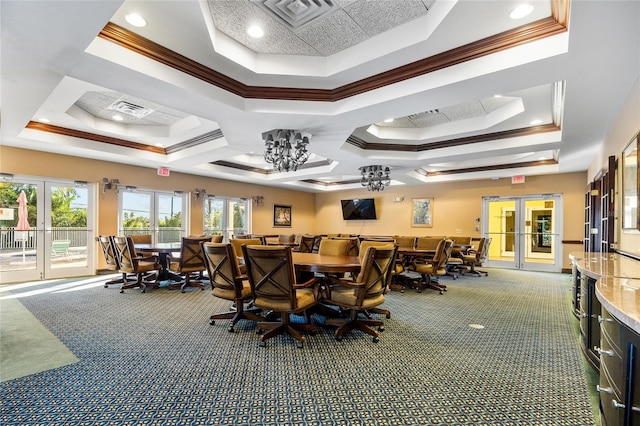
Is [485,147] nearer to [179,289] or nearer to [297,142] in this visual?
[297,142]

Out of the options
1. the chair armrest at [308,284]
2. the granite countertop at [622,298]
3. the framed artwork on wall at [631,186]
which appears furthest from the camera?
the chair armrest at [308,284]

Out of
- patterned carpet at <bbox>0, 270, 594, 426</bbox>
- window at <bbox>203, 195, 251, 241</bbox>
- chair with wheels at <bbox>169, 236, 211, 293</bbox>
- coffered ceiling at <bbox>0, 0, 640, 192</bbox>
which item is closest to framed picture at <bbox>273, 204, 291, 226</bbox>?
window at <bbox>203, 195, 251, 241</bbox>

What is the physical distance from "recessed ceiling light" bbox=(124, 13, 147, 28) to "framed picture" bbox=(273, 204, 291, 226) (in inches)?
353

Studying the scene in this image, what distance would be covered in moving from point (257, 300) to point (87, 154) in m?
5.88

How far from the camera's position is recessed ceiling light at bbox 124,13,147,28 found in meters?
2.66

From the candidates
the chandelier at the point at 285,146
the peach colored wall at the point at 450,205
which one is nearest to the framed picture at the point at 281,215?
the peach colored wall at the point at 450,205

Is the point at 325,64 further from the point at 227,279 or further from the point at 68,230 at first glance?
the point at 68,230

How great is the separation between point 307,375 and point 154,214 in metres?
7.27

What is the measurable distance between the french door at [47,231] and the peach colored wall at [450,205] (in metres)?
8.12

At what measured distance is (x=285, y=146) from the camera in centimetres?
486

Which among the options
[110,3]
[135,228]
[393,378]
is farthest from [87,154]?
[393,378]

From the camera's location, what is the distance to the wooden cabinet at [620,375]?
1139mm

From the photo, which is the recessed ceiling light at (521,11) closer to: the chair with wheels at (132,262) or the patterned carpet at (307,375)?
the patterned carpet at (307,375)

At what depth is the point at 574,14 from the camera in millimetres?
2203
